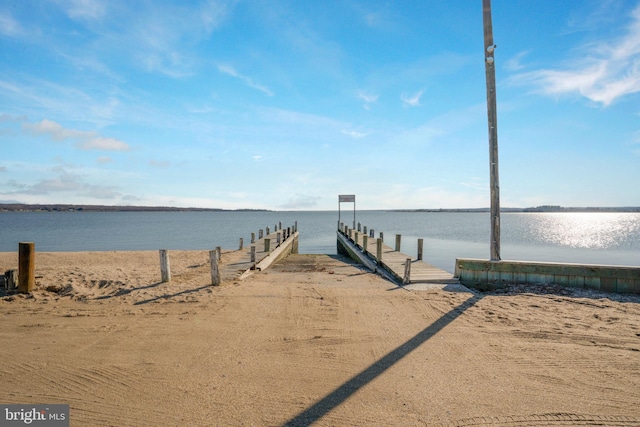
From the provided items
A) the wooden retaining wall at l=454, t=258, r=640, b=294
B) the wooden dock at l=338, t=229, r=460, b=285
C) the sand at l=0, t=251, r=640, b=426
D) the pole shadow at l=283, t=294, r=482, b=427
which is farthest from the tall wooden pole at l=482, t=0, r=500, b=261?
the pole shadow at l=283, t=294, r=482, b=427

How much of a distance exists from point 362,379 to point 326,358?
2.67ft

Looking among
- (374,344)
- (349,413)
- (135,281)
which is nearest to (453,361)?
(374,344)

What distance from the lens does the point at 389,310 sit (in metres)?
7.82

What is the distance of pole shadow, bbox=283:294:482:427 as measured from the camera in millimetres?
3711

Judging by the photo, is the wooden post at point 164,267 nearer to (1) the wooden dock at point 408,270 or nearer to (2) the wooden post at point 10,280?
(2) the wooden post at point 10,280

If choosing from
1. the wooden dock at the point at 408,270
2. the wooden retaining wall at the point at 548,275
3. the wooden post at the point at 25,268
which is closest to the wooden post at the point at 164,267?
the wooden post at the point at 25,268

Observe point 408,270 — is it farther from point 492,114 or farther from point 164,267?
point 164,267

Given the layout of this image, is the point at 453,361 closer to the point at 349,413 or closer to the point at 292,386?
the point at 349,413

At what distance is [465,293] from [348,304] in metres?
3.76

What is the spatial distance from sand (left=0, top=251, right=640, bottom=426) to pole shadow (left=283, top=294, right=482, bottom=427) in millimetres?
22

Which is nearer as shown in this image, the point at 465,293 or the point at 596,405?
the point at 596,405

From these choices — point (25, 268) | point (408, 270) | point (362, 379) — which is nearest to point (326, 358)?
point (362, 379)

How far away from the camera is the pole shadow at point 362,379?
146 inches

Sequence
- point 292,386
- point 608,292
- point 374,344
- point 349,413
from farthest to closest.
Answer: point 608,292 → point 374,344 → point 292,386 → point 349,413
